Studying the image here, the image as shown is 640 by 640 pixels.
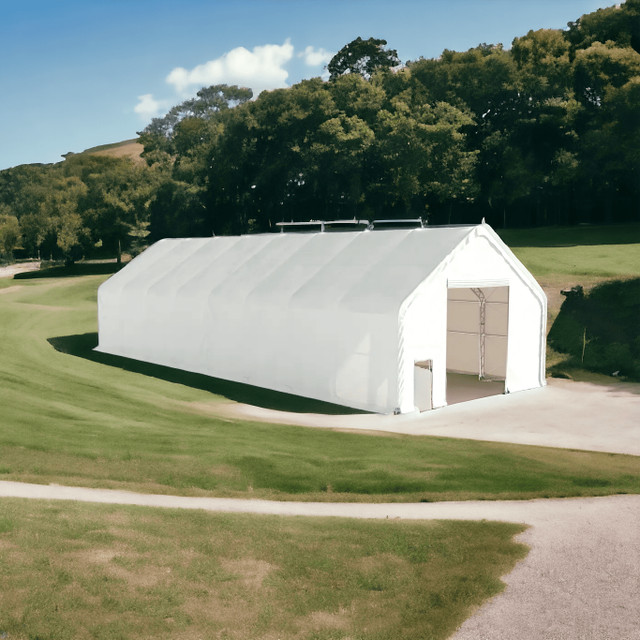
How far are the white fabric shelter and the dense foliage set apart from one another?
29093 mm

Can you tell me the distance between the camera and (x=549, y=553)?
9.32m

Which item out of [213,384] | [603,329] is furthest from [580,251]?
[213,384]

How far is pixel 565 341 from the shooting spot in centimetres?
2958

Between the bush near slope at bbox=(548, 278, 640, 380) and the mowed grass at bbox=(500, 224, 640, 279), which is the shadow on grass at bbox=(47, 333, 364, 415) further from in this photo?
the mowed grass at bbox=(500, 224, 640, 279)

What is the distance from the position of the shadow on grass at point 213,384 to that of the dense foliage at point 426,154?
30219mm

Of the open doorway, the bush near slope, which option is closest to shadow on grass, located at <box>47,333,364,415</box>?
the open doorway

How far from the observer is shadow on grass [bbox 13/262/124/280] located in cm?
6983

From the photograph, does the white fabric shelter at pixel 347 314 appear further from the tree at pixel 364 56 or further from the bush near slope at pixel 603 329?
the tree at pixel 364 56

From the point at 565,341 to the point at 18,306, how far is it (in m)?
32.7

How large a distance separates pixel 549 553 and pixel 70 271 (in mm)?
68927

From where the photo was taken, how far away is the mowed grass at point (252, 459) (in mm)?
12477

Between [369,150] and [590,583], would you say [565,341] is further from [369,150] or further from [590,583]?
[369,150]

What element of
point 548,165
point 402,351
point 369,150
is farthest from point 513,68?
point 402,351

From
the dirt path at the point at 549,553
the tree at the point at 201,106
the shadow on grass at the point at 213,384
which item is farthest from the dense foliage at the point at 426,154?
the tree at the point at 201,106
